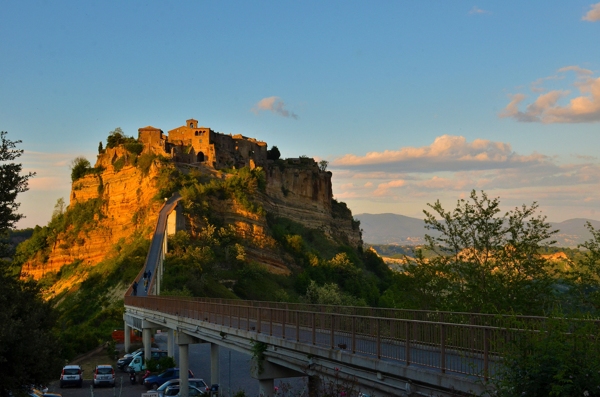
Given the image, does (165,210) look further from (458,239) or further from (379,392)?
(379,392)

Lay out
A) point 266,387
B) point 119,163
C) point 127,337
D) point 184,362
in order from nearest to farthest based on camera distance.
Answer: point 266,387, point 184,362, point 127,337, point 119,163

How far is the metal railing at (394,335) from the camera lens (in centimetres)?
1373

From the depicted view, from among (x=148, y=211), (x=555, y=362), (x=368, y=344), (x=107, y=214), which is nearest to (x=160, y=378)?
(x=368, y=344)

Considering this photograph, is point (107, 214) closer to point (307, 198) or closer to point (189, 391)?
point (307, 198)

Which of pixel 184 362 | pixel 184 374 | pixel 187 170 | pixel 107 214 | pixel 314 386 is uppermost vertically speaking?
pixel 187 170

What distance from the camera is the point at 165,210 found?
85625mm

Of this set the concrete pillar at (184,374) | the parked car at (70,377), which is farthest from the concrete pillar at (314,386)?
the parked car at (70,377)

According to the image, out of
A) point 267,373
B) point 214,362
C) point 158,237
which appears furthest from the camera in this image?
point 158,237

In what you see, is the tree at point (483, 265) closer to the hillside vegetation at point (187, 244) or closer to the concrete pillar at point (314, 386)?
the concrete pillar at point (314, 386)

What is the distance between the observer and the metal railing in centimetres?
1373

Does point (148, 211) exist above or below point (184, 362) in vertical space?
above

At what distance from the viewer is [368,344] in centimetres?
1855

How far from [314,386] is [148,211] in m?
75.3

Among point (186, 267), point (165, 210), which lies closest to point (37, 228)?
point (165, 210)
